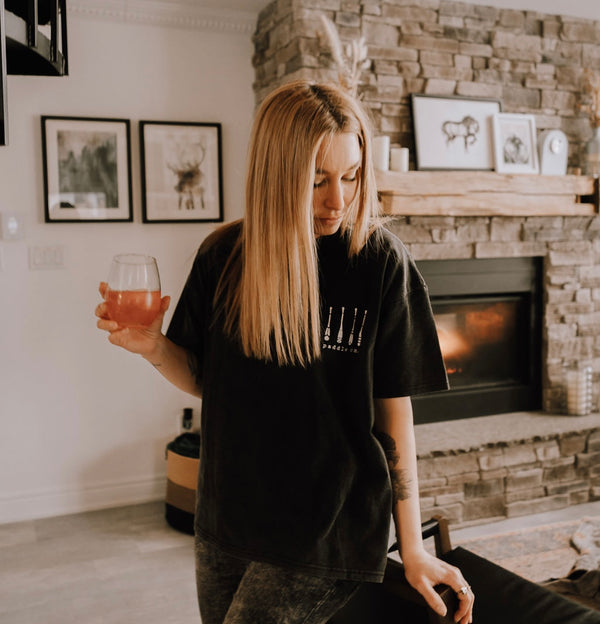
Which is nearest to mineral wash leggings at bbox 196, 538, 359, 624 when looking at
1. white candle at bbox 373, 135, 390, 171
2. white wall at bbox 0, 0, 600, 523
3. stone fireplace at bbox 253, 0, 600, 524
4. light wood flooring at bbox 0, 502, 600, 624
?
light wood flooring at bbox 0, 502, 600, 624

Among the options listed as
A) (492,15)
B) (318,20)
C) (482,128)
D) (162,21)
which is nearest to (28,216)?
(162,21)

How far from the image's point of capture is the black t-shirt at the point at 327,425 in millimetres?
1055

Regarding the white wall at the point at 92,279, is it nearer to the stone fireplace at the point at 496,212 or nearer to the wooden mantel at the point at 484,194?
the stone fireplace at the point at 496,212

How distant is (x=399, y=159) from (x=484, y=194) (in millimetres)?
449

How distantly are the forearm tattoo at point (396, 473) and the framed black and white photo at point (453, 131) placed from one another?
83.2 inches

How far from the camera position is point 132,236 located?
3.19 meters

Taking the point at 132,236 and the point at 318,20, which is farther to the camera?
the point at 132,236

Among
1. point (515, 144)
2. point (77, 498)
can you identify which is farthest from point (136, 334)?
point (515, 144)

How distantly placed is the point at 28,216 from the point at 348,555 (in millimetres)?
2440

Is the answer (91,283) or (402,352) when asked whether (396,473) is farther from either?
(91,283)

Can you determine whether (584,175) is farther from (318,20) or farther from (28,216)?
(28,216)

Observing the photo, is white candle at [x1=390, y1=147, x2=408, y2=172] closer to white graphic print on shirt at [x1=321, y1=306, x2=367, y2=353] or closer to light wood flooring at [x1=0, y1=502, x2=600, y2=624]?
light wood flooring at [x1=0, y1=502, x2=600, y2=624]

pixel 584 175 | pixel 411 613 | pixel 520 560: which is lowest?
pixel 520 560

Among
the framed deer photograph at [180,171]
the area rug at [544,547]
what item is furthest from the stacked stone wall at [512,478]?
the framed deer photograph at [180,171]
